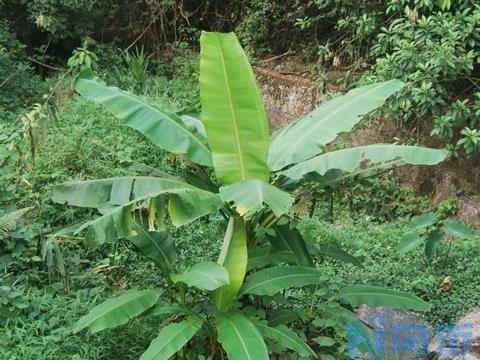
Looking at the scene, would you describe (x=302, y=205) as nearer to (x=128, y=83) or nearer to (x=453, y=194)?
(x=453, y=194)

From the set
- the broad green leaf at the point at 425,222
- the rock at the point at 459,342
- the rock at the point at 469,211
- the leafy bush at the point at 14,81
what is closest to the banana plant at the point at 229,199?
the rock at the point at 459,342

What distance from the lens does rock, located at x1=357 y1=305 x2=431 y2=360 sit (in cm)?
424

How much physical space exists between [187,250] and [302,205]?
6.22 feet

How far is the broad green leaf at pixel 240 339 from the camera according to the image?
317cm

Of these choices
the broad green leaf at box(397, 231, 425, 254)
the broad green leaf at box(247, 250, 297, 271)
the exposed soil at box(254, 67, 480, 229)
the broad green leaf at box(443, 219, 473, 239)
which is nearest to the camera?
the broad green leaf at box(247, 250, 297, 271)

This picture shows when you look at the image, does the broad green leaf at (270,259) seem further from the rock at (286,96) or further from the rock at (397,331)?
the rock at (286,96)

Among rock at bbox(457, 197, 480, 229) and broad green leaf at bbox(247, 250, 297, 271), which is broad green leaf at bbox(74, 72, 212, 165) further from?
rock at bbox(457, 197, 480, 229)

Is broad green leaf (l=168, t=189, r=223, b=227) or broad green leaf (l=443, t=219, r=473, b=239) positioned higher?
broad green leaf (l=168, t=189, r=223, b=227)

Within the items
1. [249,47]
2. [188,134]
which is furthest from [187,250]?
[249,47]

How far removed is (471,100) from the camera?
6906 millimetres

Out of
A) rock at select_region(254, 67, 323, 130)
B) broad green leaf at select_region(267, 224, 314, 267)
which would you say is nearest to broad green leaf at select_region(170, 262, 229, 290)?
broad green leaf at select_region(267, 224, 314, 267)

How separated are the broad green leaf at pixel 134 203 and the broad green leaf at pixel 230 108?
301 mm

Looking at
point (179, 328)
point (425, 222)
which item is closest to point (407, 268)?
point (425, 222)

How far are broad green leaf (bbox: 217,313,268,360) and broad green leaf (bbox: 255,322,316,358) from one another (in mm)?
139
